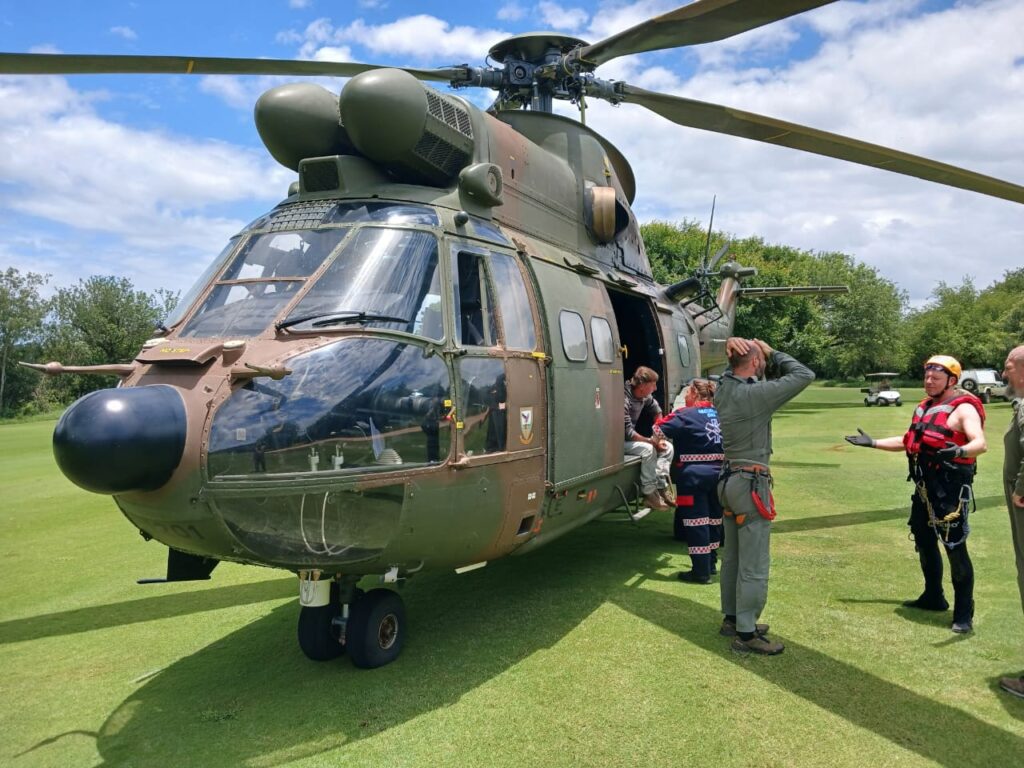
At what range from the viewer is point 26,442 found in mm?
24812

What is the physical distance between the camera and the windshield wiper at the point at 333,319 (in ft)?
13.2

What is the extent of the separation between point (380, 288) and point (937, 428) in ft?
12.9

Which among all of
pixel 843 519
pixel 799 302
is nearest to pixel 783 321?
pixel 799 302

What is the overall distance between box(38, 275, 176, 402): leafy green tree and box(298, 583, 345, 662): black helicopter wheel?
5064cm

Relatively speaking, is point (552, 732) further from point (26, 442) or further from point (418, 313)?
point (26, 442)

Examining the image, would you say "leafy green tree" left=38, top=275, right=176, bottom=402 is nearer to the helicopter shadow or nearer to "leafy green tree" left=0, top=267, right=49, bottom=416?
"leafy green tree" left=0, top=267, right=49, bottom=416


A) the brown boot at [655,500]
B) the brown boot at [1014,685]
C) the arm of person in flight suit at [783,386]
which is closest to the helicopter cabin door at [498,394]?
the arm of person in flight suit at [783,386]

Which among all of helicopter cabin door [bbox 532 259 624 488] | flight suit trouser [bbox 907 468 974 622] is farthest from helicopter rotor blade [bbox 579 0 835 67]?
flight suit trouser [bbox 907 468 974 622]

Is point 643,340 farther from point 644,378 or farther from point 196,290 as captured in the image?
point 196,290

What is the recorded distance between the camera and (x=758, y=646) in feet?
15.3

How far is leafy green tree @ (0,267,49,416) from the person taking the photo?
2095 inches

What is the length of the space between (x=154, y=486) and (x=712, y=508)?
4.98 meters

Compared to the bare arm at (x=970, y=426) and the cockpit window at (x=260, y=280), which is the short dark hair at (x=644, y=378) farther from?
the cockpit window at (x=260, y=280)

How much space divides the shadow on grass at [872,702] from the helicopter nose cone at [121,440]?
11.7 ft
